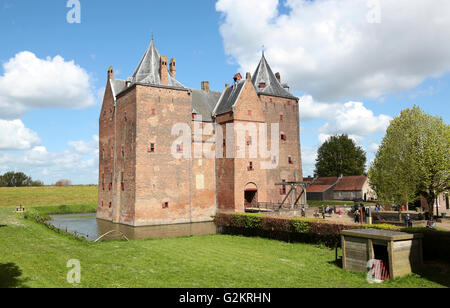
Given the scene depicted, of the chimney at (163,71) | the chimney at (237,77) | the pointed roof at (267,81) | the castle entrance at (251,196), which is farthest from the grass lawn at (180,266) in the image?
the chimney at (237,77)

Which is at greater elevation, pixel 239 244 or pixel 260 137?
pixel 260 137

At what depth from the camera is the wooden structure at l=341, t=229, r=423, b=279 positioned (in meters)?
10.5

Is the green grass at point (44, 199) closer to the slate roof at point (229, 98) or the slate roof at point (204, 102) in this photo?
the slate roof at point (204, 102)

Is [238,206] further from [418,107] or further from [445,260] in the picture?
[445,260]

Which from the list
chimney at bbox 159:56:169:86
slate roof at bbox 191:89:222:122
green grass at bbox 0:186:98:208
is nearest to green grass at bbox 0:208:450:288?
chimney at bbox 159:56:169:86

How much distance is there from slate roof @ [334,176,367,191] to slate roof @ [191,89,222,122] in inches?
1185

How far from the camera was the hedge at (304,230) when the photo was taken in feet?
39.9

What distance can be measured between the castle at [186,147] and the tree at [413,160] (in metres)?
9.80

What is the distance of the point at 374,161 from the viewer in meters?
32.4

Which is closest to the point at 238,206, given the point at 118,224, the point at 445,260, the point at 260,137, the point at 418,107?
the point at 260,137

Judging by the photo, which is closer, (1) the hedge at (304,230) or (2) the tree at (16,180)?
(1) the hedge at (304,230)

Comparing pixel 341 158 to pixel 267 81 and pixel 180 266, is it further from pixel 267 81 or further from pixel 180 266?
pixel 180 266

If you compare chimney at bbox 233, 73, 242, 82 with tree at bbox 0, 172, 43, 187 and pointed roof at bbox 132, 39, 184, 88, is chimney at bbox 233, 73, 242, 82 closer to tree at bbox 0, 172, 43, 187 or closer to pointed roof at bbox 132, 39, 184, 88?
pointed roof at bbox 132, 39, 184, 88
